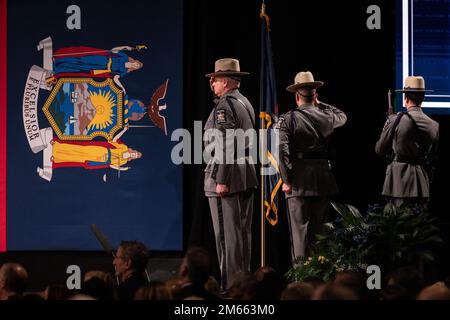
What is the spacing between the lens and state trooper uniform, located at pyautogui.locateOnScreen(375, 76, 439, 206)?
6.17 meters

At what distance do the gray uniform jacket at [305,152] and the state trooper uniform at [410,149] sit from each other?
557mm

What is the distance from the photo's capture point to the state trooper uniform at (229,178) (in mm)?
5695

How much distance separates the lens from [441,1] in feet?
23.9

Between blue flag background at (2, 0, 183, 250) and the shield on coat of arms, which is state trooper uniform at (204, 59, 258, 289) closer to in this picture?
blue flag background at (2, 0, 183, 250)

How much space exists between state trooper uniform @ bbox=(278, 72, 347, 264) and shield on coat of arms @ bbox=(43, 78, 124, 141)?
2.05 metres

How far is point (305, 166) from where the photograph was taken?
5.94 m

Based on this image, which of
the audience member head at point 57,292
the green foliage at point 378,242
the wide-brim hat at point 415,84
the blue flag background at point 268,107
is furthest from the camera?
the blue flag background at point 268,107

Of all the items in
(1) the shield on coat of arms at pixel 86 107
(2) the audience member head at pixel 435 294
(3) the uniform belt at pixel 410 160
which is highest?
(1) the shield on coat of arms at pixel 86 107

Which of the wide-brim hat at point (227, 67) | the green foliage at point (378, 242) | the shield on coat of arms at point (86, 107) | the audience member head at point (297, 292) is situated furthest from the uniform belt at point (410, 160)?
the audience member head at point (297, 292)

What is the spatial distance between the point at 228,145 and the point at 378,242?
1337 millimetres

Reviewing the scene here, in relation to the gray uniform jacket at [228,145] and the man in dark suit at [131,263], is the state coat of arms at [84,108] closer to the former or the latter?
the gray uniform jacket at [228,145]

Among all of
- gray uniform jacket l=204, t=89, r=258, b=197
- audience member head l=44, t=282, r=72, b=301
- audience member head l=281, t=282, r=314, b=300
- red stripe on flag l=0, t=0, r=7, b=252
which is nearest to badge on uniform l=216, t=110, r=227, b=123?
gray uniform jacket l=204, t=89, r=258, b=197
